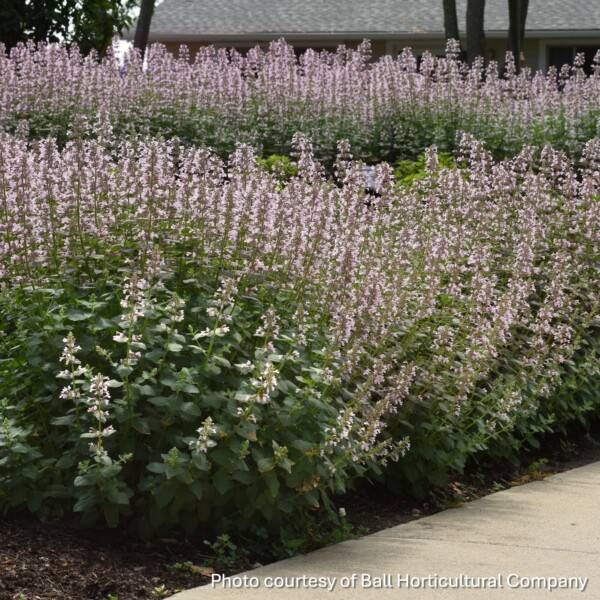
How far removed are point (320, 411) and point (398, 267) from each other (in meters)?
1.58

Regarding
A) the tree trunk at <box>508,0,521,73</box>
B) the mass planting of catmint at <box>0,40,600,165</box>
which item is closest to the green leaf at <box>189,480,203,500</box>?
the mass planting of catmint at <box>0,40,600,165</box>

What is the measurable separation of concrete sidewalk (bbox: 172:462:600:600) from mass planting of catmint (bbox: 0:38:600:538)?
338mm

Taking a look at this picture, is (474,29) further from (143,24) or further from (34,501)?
(34,501)

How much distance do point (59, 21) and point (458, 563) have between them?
16.3 meters

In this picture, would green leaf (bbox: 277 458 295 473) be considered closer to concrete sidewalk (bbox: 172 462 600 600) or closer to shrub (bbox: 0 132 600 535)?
shrub (bbox: 0 132 600 535)

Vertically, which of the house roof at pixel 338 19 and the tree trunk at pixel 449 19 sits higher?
the house roof at pixel 338 19

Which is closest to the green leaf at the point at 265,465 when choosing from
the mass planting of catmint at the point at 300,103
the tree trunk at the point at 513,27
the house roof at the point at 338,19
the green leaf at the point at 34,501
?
the green leaf at the point at 34,501

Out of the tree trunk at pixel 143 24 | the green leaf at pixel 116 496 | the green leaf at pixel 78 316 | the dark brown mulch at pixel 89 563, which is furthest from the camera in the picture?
the tree trunk at pixel 143 24

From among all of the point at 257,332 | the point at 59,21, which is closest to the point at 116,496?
the point at 257,332

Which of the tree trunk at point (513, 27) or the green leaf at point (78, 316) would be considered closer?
the green leaf at point (78, 316)

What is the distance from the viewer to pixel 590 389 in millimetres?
8672

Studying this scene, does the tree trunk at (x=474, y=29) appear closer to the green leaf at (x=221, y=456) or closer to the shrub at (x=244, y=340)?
the shrub at (x=244, y=340)

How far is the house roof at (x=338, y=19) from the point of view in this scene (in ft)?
102

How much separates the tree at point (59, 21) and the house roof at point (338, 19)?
10.6 metres
